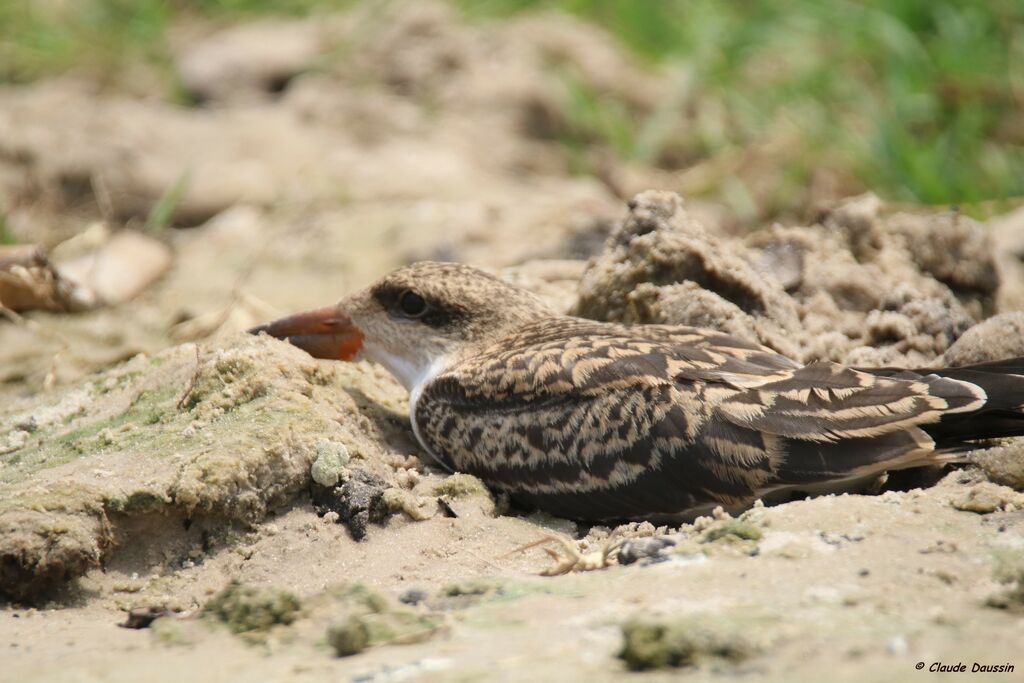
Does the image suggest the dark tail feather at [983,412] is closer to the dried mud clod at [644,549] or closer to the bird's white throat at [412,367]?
the dried mud clod at [644,549]

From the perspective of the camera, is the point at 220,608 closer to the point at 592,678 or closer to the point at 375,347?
the point at 592,678

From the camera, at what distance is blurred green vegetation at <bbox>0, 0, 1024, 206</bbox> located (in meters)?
8.60

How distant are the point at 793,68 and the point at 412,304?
199 inches

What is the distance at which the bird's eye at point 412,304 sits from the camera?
5.25 metres

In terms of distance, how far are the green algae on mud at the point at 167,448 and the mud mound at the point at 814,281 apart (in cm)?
124

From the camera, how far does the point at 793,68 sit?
9.35 metres

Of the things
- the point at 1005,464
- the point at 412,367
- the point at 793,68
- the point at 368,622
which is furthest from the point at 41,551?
the point at 793,68

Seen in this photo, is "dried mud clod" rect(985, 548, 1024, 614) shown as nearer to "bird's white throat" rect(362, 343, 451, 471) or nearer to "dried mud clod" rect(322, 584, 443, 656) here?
"dried mud clod" rect(322, 584, 443, 656)

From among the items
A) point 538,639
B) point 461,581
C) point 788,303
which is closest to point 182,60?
point 788,303

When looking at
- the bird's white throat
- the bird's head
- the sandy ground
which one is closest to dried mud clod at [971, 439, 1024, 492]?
the sandy ground

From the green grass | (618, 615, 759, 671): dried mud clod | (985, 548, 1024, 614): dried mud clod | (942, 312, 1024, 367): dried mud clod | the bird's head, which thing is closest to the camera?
(618, 615, 759, 671): dried mud clod

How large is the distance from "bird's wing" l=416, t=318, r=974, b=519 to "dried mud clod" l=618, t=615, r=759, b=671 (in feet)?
4.49

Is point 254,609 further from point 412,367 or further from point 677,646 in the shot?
point 412,367

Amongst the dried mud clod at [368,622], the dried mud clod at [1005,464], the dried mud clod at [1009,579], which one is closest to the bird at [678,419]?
the dried mud clod at [1005,464]
